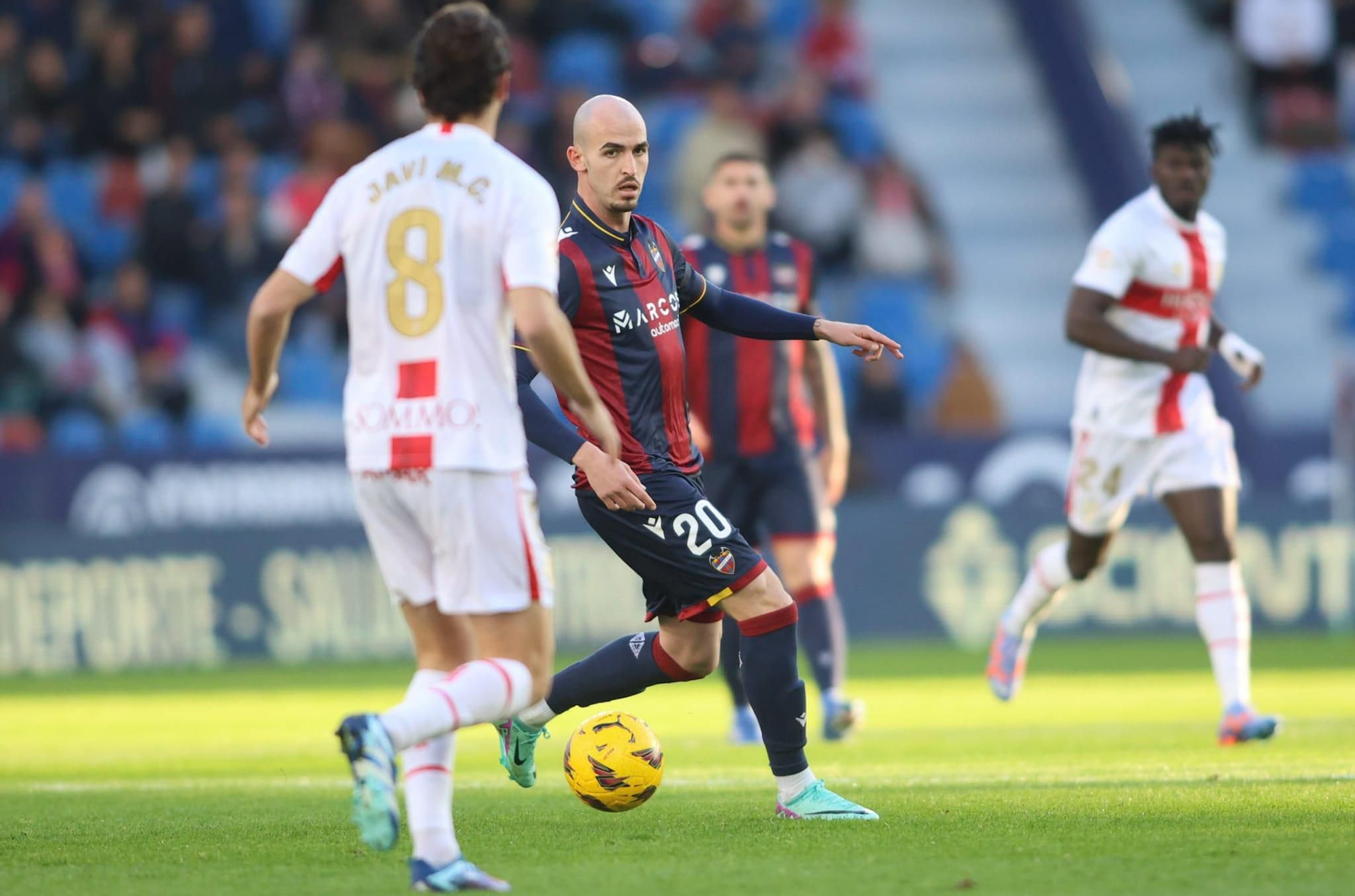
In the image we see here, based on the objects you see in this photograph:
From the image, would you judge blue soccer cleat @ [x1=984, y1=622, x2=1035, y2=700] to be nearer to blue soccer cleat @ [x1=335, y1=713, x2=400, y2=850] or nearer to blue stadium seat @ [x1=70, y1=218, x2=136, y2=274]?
blue soccer cleat @ [x1=335, y1=713, x2=400, y2=850]

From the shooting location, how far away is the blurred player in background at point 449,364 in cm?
511

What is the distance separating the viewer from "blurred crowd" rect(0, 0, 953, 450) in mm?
16672

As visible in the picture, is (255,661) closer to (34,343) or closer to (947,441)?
(34,343)

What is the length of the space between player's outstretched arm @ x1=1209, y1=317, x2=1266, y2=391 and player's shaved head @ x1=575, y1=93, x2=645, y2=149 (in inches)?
148

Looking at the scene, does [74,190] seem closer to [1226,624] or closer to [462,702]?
[1226,624]

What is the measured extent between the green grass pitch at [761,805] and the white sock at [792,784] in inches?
5.5

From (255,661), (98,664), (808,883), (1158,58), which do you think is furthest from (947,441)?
(808,883)

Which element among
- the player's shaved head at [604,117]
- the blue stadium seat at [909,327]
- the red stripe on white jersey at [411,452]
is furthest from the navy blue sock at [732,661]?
the blue stadium seat at [909,327]

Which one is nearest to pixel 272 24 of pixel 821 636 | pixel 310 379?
pixel 310 379

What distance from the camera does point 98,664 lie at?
15.0 meters

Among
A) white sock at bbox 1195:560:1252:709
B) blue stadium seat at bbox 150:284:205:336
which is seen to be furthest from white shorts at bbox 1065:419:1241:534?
blue stadium seat at bbox 150:284:205:336

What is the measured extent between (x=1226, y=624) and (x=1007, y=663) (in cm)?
165

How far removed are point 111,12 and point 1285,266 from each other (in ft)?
41.8

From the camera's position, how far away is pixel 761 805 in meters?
6.94
